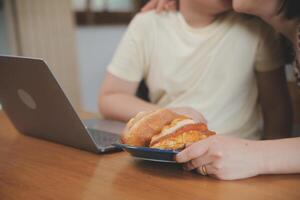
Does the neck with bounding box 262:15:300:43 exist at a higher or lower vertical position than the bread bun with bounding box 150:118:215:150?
higher

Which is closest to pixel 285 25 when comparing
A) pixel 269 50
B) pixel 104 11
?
pixel 269 50

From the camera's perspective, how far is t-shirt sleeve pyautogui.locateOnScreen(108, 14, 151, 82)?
128 centimetres

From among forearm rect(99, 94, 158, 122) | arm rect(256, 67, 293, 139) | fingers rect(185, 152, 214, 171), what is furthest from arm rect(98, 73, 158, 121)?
fingers rect(185, 152, 214, 171)

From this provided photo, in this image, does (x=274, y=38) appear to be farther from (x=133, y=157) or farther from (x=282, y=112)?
(x=133, y=157)

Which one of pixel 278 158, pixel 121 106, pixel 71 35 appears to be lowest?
pixel 71 35

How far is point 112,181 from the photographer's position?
0.68 metres

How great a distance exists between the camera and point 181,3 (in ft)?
4.18

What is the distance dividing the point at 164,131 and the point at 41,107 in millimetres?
285

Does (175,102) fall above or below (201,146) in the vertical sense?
below

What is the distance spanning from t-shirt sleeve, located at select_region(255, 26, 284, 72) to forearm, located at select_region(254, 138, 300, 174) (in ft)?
1.70

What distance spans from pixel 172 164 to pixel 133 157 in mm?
80

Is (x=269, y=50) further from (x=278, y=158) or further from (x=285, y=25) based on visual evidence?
(x=278, y=158)

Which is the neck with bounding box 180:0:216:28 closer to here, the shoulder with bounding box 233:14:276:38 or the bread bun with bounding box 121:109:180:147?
the shoulder with bounding box 233:14:276:38

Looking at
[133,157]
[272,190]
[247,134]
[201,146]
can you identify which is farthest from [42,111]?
[247,134]
